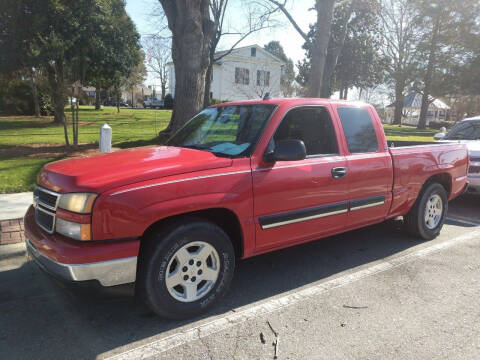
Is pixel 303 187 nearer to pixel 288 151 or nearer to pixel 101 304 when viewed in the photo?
pixel 288 151

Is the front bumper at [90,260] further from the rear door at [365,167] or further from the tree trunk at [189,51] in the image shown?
the tree trunk at [189,51]

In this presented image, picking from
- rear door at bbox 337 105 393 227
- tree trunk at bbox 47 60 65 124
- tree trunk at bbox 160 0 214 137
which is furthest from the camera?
tree trunk at bbox 47 60 65 124

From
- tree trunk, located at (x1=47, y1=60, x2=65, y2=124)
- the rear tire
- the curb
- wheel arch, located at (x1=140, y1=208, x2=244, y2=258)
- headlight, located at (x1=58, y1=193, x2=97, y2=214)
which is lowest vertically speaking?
the curb

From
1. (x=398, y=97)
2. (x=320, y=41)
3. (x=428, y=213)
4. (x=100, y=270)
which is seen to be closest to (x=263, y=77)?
(x=398, y=97)

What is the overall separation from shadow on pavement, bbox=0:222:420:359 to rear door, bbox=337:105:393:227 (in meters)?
0.61

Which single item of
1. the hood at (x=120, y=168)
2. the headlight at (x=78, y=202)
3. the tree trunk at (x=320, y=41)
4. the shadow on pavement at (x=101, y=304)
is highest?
the tree trunk at (x=320, y=41)

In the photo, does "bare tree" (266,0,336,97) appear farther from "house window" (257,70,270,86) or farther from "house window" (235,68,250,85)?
"house window" (235,68,250,85)

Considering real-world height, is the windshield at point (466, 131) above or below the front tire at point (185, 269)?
above

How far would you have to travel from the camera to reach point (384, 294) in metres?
3.59

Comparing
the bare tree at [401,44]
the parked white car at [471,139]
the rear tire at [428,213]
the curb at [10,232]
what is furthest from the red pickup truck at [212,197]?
the bare tree at [401,44]

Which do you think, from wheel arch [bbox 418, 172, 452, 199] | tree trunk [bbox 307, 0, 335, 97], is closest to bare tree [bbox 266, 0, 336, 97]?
tree trunk [bbox 307, 0, 335, 97]

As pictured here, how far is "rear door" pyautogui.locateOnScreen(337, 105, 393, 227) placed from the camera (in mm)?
4113

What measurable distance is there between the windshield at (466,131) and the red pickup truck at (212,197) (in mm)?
4765

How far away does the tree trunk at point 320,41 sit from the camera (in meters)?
13.0
